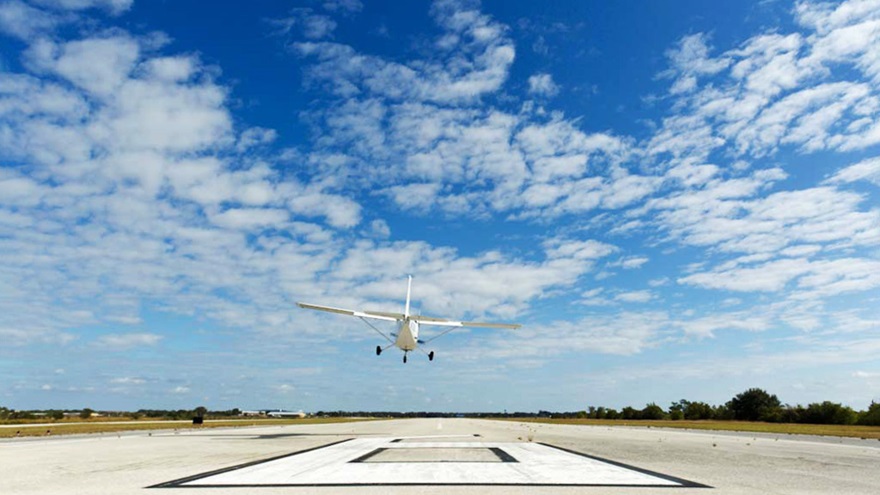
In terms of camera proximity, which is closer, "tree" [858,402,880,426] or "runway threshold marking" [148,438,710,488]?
"runway threshold marking" [148,438,710,488]

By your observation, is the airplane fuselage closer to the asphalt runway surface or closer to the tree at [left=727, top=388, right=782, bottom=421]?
the asphalt runway surface

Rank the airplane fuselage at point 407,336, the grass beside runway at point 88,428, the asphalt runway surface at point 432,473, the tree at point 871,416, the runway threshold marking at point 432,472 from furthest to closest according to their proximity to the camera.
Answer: the tree at point 871,416 → the grass beside runway at point 88,428 → the airplane fuselage at point 407,336 → the runway threshold marking at point 432,472 → the asphalt runway surface at point 432,473

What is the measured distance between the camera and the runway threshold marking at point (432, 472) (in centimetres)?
1505

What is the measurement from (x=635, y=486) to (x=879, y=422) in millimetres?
82689

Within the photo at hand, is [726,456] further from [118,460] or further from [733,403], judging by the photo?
[733,403]

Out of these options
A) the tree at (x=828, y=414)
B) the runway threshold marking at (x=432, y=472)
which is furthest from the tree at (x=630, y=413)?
the runway threshold marking at (x=432, y=472)

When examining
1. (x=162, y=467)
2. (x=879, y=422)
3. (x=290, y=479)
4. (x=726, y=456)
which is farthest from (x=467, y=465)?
(x=879, y=422)

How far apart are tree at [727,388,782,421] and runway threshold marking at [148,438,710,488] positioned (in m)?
109

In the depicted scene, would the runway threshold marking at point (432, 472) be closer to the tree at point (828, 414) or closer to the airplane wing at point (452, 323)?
the airplane wing at point (452, 323)

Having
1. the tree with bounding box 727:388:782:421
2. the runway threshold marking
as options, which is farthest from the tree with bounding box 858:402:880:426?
the runway threshold marking

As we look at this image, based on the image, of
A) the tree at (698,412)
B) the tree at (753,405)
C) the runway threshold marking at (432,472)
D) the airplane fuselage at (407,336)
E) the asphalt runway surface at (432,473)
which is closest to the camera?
the asphalt runway surface at (432,473)

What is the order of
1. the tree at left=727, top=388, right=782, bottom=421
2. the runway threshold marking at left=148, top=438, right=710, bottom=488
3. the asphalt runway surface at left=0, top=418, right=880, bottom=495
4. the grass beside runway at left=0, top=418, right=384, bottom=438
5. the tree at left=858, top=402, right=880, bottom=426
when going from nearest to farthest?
the asphalt runway surface at left=0, top=418, right=880, bottom=495
the runway threshold marking at left=148, top=438, right=710, bottom=488
the grass beside runway at left=0, top=418, right=384, bottom=438
the tree at left=858, top=402, right=880, bottom=426
the tree at left=727, top=388, right=782, bottom=421

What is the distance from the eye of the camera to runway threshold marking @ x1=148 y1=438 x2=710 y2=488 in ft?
49.4

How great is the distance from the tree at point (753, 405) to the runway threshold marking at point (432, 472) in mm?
108520
